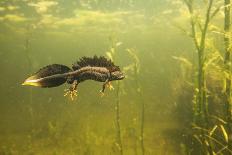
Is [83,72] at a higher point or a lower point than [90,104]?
higher

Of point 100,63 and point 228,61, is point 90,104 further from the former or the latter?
point 100,63

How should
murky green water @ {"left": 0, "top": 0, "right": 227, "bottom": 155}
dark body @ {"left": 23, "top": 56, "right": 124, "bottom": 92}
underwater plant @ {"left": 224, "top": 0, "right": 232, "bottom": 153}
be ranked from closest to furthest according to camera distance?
1. dark body @ {"left": 23, "top": 56, "right": 124, "bottom": 92}
2. underwater plant @ {"left": 224, "top": 0, "right": 232, "bottom": 153}
3. murky green water @ {"left": 0, "top": 0, "right": 227, "bottom": 155}

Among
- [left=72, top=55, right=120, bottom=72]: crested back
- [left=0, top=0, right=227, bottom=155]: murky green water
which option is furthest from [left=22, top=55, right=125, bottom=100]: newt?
[left=0, top=0, right=227, bottom=155]: murky green water

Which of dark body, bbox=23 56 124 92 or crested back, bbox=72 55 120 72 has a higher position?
crested back, bbox=72 55 120 72

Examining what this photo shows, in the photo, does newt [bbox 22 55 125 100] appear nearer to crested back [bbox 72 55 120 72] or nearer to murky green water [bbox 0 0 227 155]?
crested back [bbox 72 55 120 72]

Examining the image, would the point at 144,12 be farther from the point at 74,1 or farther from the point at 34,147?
the point at 34,147

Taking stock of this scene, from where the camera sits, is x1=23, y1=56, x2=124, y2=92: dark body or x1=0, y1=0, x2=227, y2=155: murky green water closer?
x1=23, y1=56, x2=124, y2=92: dark body

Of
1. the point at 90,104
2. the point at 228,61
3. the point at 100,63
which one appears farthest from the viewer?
the point at 90,104

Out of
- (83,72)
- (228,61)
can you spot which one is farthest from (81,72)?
(228,61)

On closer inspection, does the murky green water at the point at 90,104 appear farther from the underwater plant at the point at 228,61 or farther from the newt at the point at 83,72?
the newt at the point at 83,72

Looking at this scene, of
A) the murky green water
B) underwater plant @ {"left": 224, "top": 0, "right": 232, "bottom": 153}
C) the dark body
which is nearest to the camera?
the dark body

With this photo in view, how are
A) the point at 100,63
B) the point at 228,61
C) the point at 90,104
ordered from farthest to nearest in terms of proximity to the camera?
the point at 90,104, the point at 228,61, the point at 100,63

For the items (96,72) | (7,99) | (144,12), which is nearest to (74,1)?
(144,12)
